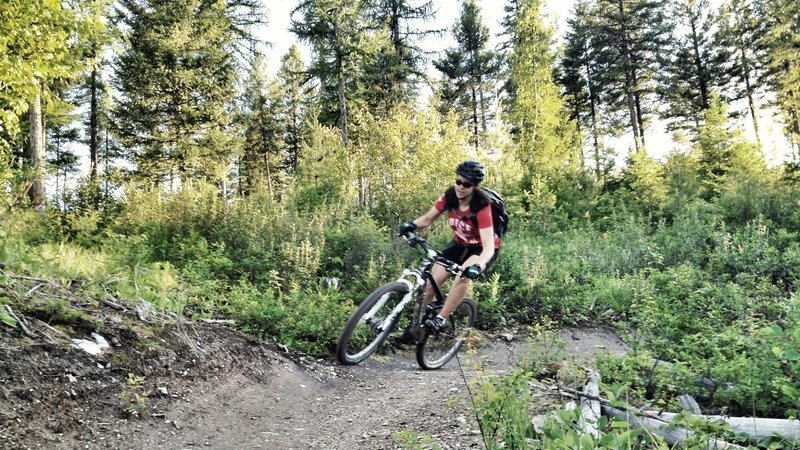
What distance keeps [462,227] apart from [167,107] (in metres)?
18.6

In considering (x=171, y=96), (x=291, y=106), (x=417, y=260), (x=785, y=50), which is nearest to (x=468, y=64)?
(x=291, y=106)

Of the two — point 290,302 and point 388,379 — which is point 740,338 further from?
point 290,302

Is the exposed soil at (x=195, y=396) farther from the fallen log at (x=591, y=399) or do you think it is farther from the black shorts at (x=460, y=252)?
the black shorts at (x=460, y=252)

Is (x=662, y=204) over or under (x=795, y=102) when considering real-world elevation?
under

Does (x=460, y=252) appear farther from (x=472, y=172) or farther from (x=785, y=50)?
(x=785, y=50)

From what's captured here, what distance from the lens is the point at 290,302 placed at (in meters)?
6.69

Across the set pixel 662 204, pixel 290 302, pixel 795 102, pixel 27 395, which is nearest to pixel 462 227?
pixel 290 302

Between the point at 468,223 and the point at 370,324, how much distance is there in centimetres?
165

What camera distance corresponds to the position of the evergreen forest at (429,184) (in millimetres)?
5188

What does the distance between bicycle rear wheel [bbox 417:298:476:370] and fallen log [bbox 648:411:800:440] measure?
3352mm

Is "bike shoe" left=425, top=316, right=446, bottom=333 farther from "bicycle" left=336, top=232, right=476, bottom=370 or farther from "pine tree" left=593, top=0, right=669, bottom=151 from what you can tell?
"pine tree" left=593, top=0, right=669, bottom=151

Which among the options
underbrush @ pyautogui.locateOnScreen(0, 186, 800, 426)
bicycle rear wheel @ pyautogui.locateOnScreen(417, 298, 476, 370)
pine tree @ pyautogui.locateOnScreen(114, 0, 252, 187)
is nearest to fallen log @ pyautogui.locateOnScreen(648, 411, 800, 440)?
underbrush @ pyautogui.locateOnScreen(0, 186, 800, 426)

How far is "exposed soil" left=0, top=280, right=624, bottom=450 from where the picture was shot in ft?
10.5

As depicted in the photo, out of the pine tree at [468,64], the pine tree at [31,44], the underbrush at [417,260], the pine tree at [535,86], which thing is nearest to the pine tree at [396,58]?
the pine tree at [535,86]
